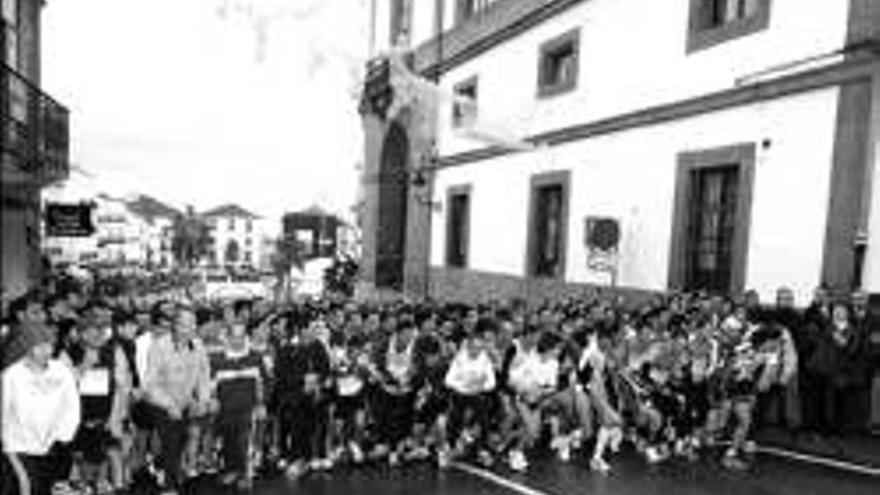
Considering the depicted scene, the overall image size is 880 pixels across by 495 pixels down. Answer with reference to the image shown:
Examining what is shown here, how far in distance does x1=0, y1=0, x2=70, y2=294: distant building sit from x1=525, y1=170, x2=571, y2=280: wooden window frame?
11000mm

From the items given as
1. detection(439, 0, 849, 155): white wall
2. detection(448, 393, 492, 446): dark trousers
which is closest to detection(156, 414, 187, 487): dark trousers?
detection(448, 393, 492, 446): dark trousers

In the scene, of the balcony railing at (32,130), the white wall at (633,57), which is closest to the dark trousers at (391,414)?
the balcony railing at (32,130)

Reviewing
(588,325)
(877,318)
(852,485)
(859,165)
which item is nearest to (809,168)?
(859,165)

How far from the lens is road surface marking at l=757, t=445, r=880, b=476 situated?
29.5 ft

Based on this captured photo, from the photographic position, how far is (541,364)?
368 inches

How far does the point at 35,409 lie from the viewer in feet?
18.6

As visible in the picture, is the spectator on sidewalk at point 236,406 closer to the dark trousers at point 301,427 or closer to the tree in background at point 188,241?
the dark trousers at point 301,427

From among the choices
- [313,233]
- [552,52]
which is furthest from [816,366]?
[313,233]

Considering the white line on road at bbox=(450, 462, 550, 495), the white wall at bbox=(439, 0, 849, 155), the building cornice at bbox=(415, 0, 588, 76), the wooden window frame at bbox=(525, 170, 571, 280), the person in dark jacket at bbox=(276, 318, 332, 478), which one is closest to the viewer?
the white line on road at bbox=(450, 462, 550, 495)

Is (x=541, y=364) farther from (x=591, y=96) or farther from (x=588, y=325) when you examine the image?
(x=591, y=96)

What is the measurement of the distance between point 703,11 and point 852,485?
9232 mm

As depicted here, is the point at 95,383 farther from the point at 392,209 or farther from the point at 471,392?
the point at 392,209

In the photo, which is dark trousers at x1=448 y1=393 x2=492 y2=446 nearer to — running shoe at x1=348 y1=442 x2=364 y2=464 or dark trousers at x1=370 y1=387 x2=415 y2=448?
dark trousers at x1=370 y1=387 x2=415 y2=448

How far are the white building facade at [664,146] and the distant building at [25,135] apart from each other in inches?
417
